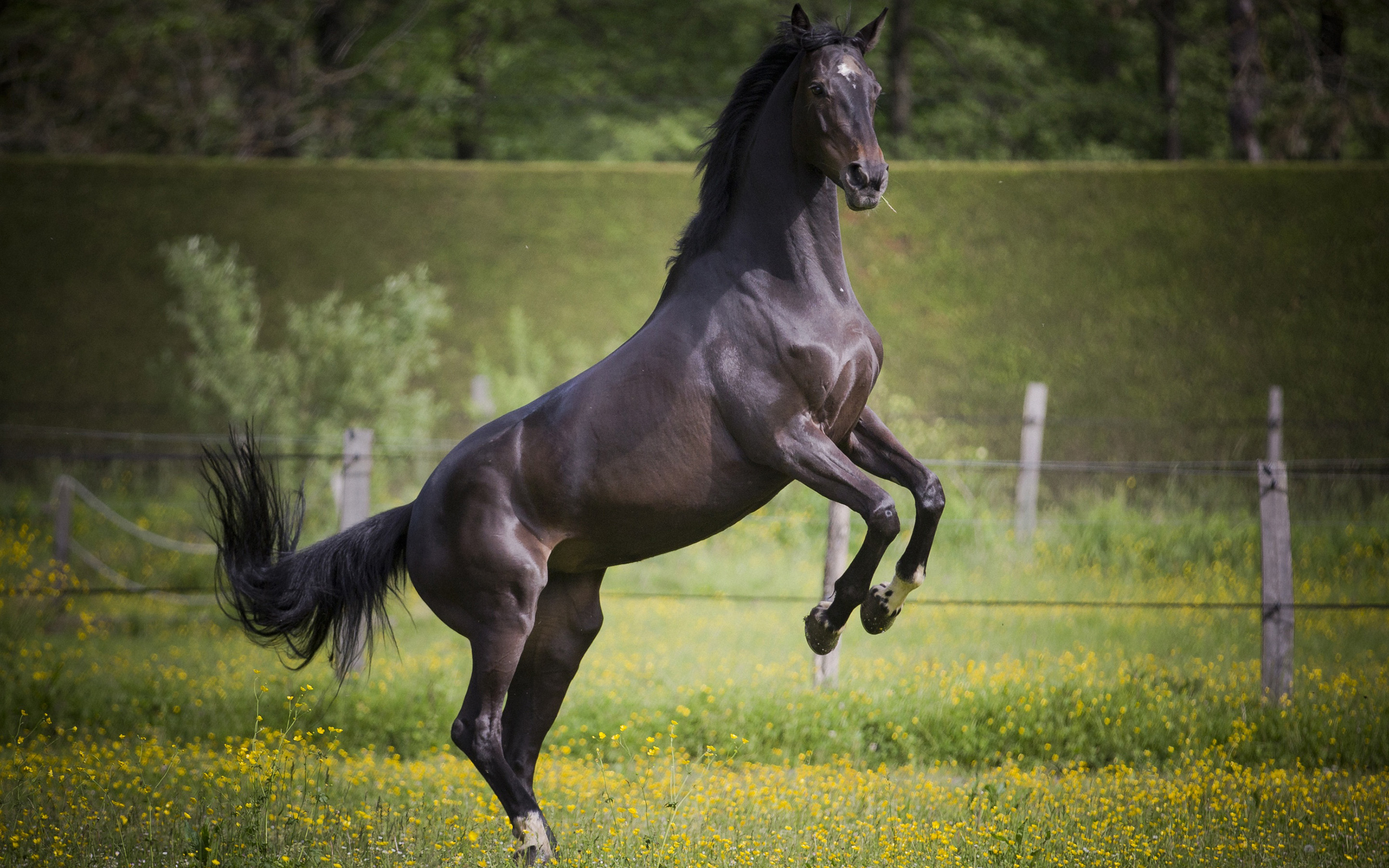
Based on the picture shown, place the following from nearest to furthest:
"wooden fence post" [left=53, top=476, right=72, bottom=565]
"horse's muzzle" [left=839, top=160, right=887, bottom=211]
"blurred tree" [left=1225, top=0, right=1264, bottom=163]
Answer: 1. "horse's muzzle" [left=839, top=160, right=887, bottom=211]
2. "wooden fence post" [left=53, top=476, right=72, bottom=565]
3. "blurred tree" [left=1225, top=0, right=1264, bottom=163]

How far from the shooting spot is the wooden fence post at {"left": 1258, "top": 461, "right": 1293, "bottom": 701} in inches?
259

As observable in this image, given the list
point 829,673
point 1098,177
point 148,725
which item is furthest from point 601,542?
point 1098,177

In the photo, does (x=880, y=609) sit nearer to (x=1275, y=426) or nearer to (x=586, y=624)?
(x=586, y=624)

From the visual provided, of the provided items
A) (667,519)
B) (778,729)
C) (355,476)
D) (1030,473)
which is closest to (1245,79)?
(1030,473)

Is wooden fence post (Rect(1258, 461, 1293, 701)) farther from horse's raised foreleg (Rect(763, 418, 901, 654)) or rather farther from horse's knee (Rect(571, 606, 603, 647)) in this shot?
horse's knee (Rect(571, 606, 603, 647))

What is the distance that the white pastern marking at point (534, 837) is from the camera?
3.83m

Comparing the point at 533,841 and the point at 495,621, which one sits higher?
the point at 495,621

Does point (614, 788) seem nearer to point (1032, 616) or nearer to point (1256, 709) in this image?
point (1256, 709)

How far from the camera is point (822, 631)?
3.68 m

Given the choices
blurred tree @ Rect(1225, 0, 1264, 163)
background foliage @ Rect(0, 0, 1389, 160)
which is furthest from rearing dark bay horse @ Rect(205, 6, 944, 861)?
background foliage @ Rect(0, 0, 1389, 160)

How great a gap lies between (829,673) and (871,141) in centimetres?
409

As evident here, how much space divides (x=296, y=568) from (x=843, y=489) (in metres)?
2.19

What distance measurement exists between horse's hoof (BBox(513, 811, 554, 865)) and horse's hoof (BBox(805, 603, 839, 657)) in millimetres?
1128

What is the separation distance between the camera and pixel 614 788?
5438mm
